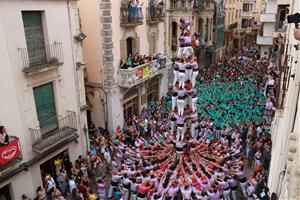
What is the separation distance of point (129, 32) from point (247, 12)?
40393 mm

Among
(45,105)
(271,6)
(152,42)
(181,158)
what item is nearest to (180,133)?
(181,158)

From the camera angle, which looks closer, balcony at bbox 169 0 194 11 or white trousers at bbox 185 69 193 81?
white trousers at bbox 185 69 193 81

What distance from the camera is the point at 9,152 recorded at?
12.1 metres

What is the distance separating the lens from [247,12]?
2181 inches

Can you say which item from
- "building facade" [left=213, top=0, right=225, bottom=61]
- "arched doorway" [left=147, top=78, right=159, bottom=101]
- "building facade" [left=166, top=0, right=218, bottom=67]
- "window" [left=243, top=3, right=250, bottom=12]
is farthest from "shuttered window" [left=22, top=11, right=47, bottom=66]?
"window" [left=243, top=3, right=250, bottom=12]

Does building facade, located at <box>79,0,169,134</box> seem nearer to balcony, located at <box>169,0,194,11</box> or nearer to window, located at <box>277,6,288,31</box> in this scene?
balcony, located at <box>169,0,194,11</box>

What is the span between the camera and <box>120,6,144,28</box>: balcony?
66.5 ft

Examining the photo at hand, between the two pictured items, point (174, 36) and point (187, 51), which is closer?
point (187, 51)

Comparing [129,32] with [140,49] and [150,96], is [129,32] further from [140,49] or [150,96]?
[150,96]

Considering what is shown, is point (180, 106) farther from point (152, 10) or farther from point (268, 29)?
point (268, 29)

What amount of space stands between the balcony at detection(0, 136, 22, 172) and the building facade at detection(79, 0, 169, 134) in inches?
343

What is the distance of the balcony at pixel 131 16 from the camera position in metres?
20.3

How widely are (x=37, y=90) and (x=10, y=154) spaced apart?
315cm

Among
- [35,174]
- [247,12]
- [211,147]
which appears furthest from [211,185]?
[247,12]
